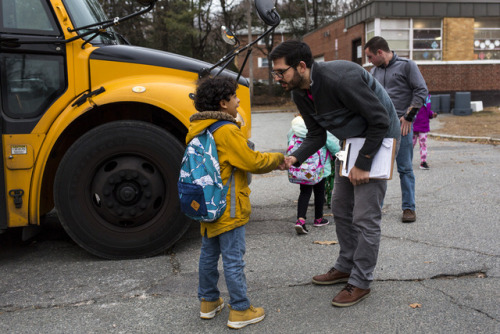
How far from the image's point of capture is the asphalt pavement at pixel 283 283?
10.1 feet

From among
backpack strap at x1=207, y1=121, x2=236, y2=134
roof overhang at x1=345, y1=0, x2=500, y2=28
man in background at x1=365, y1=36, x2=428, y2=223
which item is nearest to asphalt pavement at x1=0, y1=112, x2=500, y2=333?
man in background at x1=365, y1=36, x2=428, y2=223

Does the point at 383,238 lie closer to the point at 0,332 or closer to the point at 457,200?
the point at 457,200

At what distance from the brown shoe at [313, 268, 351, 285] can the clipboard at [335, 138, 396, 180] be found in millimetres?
769

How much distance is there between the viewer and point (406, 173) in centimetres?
539

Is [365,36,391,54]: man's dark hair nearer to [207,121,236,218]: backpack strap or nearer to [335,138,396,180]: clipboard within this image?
[335,138,396,180]: clipboard

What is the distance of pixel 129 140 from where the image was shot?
4172mm

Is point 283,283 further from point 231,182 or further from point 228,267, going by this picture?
point 231,182

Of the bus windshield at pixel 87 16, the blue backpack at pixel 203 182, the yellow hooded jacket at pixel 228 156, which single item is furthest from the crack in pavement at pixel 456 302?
the bus windshield at pixel 87 16

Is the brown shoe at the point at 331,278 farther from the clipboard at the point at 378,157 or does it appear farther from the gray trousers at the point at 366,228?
the clipboard at the point at 378,157

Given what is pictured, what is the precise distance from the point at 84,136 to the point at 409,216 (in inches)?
133

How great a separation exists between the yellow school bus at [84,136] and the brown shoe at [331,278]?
130 cm

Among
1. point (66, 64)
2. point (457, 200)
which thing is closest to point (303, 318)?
point (66, 64)

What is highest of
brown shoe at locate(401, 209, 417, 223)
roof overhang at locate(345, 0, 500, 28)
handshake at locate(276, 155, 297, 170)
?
roof overhang at locate(345, 0, 500, 28)

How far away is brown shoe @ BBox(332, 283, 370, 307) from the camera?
3293mm
